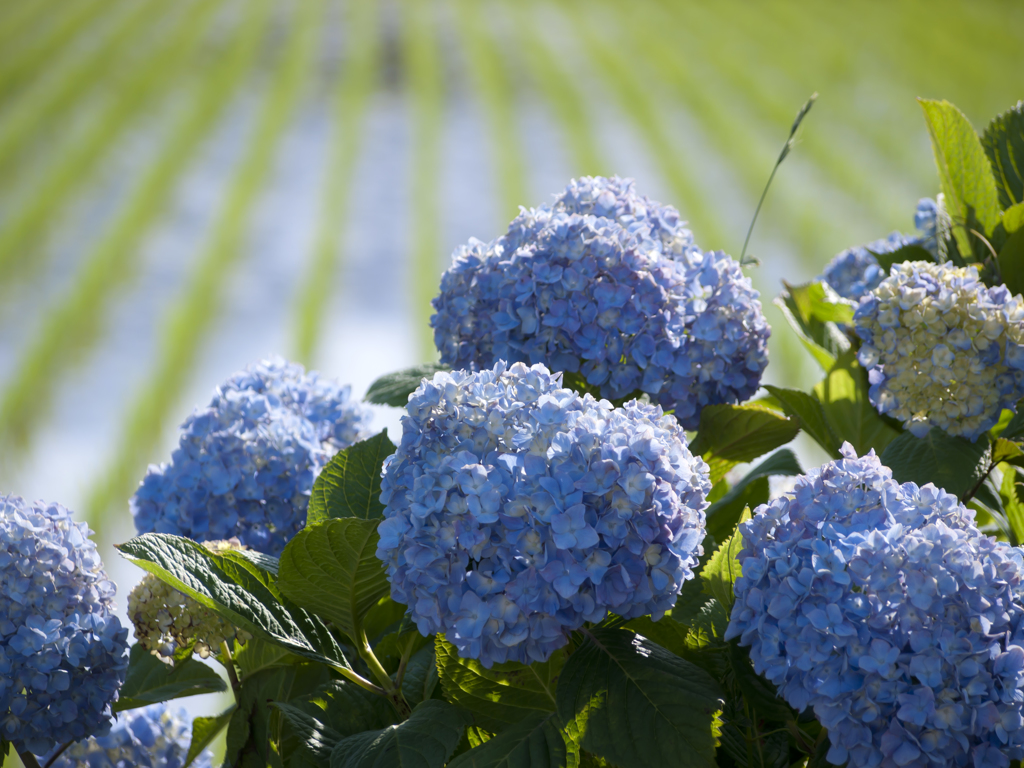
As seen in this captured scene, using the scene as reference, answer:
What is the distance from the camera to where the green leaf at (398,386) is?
760 millimetres

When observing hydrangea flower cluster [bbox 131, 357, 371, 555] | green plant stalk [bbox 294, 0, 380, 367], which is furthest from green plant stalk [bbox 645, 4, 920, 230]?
hydrangea flower cluster [bbox 131, 357, 371, 555]

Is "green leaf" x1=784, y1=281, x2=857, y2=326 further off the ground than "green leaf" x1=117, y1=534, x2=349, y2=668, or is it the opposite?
"green leaf" x1=784, y1=281, x2=857, y2=326

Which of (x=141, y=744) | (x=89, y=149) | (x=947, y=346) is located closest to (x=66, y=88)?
(x=89, y=149)

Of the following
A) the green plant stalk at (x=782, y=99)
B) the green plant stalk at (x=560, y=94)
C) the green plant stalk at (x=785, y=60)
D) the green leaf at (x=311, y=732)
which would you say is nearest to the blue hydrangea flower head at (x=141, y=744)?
the green leaf at (x=311, y=732)

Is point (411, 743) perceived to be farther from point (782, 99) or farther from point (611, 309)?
point (782, 99)

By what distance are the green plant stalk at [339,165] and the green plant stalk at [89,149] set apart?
871mm

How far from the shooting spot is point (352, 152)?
4.01 metres

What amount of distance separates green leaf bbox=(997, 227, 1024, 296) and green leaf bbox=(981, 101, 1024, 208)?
0.11 m

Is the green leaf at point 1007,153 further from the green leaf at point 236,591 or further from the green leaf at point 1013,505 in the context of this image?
the green leaf at point 236,591

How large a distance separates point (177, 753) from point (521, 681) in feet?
1.43

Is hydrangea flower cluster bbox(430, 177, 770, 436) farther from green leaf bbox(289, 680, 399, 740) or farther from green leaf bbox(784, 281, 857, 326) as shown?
green leaf bbox(289, 680, 399, 740)

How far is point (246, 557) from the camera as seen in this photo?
0.59 meters

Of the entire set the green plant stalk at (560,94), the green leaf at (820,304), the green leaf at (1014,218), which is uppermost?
the green plant stalk at (560,94)

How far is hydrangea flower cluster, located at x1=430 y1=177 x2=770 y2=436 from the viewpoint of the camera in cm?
66
